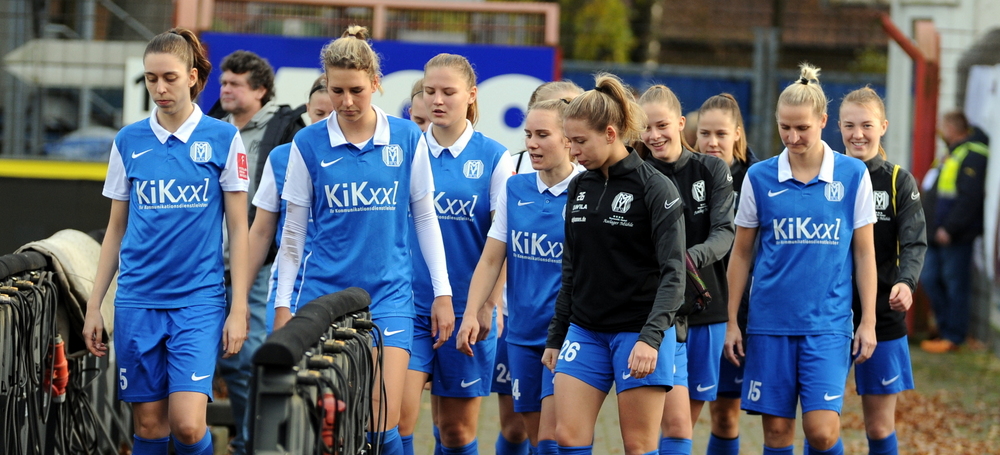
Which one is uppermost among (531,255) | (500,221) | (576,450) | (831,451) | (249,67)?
(249,67)

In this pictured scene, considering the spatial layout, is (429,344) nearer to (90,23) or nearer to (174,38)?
(174,38)

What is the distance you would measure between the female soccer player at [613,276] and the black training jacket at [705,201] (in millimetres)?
867

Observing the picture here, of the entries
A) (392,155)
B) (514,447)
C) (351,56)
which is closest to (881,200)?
(514,447)

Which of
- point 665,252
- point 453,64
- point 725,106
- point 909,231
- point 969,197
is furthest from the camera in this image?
point 969,197

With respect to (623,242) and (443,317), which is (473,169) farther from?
(623,242)

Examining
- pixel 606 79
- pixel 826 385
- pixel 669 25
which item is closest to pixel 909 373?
pixel 826 385

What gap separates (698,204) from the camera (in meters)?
5.61

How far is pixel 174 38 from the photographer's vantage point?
16.3 ft

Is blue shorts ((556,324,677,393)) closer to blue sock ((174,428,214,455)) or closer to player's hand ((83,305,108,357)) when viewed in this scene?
blue sock ((174,428,214,455))

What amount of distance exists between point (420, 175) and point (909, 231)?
7.97 ft

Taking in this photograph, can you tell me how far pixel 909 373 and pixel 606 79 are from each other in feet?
7.74

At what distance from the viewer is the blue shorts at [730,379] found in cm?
614

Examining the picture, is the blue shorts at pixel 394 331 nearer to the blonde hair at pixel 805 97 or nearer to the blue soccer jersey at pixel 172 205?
the blue soccer jersey at pixel 172 205

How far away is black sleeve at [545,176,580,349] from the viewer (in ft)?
15.9
